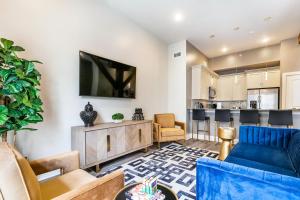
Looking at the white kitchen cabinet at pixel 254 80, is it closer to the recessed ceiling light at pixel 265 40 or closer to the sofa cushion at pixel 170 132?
the recessed ceiling light at pixel 265 40

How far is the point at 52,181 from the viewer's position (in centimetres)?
135

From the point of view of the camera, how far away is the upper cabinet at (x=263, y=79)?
523cm

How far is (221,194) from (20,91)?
2.04 m

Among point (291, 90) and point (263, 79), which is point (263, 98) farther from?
point (291, 90)

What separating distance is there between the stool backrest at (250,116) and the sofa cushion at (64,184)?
3945 mm

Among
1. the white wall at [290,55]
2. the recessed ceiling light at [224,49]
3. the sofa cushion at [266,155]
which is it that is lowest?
the sofa cushion at [266,155]

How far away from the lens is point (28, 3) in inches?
83.0

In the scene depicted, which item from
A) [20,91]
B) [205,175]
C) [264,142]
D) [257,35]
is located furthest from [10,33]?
[257,35]

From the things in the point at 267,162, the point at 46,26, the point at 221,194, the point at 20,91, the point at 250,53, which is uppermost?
the point at 250,53

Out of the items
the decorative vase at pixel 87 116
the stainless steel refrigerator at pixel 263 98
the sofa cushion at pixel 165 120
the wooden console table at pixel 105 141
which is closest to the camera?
the wooden console table at pixel 105 141

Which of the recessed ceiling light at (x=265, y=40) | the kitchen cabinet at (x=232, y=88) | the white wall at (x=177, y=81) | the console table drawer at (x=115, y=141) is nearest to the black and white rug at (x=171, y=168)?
the console table drawer at (x=115, y=141)

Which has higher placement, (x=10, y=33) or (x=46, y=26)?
(x=46, y=26)

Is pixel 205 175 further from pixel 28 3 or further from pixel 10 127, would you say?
pixel 28 3

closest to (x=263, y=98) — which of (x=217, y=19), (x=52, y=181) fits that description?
(x=217, y=19)
